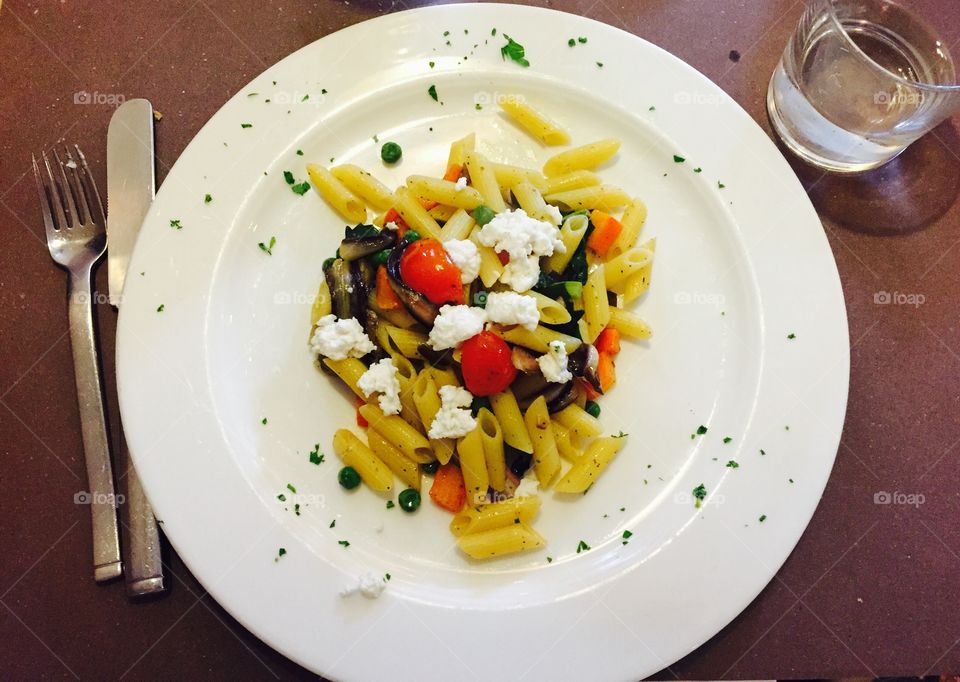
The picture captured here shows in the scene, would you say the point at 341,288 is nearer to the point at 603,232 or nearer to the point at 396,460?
the point at 396,460

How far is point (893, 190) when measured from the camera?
281 centimetres

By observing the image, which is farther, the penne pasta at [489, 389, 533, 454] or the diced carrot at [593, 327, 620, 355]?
the diced carrot at [593, 327, 620, 355]

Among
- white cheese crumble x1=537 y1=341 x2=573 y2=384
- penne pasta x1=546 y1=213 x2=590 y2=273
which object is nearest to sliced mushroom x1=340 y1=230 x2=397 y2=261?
penne pasta x1=546 y1=213 x2=590 y2=273

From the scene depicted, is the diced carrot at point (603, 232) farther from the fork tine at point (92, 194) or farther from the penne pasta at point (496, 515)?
the fork tine at point (92, 194)

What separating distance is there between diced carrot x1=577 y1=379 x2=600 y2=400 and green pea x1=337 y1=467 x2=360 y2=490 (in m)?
0.82

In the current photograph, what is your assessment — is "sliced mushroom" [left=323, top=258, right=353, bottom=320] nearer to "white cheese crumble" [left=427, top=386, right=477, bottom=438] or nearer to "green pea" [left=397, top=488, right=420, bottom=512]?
"white cheese crumble" [left=427, top=386, right=477, bottom=438]

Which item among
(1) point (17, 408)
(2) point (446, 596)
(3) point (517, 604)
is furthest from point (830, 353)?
(1) point (17, 408)

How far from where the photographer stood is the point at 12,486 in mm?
2502

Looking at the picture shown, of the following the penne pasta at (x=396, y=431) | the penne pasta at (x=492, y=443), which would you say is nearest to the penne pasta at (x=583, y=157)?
the penne pasta at (x=492, y=443)

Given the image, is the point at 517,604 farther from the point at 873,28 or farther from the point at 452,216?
the point at 873,28

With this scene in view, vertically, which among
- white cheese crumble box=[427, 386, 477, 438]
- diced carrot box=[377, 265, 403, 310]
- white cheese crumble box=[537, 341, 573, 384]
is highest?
diced carrot box=[377, 265, 403, 310]

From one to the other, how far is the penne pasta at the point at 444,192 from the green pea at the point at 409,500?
1.00 metres

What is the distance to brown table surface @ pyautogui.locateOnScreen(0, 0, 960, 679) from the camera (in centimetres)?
244

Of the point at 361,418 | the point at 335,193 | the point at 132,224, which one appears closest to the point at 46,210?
Answer: the point at 132,224
